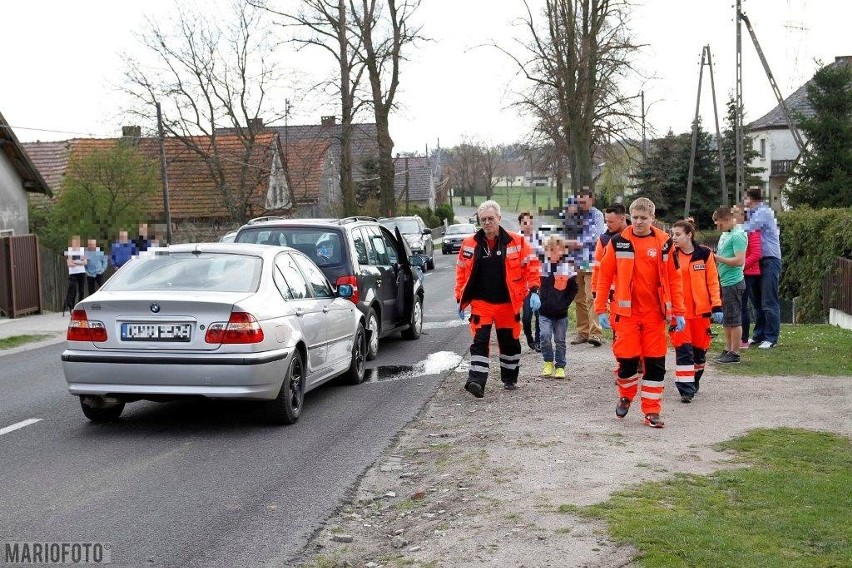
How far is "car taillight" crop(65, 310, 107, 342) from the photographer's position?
8.61 m

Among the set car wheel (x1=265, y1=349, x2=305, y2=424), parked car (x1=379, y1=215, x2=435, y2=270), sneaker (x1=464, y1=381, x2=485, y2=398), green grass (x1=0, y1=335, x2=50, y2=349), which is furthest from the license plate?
parked car (x1=379, y1=215, x2=435, y2=270)

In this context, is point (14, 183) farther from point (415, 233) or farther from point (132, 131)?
point (415, 233)

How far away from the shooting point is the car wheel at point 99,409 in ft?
29.8

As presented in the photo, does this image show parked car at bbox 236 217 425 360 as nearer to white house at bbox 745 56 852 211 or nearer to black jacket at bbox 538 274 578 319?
black jacket at bbox 538 274 578 319

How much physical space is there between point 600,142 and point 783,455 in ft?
124

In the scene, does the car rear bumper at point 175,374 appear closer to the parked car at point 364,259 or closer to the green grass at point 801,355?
the parked car at point 364,259

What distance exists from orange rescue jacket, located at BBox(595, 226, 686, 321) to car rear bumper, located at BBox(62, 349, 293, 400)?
9.27 ft

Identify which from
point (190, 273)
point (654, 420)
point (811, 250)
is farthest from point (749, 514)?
point (811, 250)

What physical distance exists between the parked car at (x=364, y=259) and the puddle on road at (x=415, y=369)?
662mm

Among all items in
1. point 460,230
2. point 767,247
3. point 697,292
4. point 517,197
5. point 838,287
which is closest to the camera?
point 697,292

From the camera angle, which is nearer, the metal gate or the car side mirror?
the car side mirror

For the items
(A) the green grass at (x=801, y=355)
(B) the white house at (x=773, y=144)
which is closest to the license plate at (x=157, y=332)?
(A) the green grass at (x=801, y=355)

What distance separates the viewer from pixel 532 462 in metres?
7.22

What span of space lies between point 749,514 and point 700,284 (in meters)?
4.75
